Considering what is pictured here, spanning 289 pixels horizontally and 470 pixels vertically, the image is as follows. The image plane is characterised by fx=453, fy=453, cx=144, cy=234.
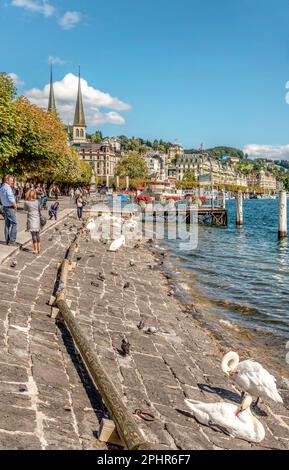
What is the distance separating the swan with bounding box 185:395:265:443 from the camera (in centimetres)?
555

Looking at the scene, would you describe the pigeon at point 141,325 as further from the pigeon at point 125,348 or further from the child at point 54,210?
the child at point 54,210

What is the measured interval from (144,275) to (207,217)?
34.0 meters

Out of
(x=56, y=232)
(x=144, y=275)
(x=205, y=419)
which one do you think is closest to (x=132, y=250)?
(x=56, y=232)

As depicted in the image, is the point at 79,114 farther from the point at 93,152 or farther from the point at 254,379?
the point at 254,379

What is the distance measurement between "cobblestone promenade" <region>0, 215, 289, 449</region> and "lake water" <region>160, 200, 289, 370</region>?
3.69 feet

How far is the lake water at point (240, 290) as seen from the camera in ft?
36.9

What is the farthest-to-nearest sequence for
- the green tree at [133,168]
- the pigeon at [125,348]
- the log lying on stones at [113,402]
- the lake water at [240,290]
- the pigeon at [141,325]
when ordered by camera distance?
1. the green tree at [133,168]
2. the lake water at [240,290]
3. the pigeon at [141,325]
4. the pigeon at [125,348]
5. the log lying on stones at [113,402]

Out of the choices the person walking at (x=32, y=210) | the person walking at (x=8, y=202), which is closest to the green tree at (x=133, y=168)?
the person walking at (x=8, y=202)

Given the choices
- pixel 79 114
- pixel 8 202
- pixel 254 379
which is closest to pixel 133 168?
pixel 79 114

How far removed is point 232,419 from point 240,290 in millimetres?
11216

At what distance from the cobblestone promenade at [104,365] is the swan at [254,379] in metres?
0.41

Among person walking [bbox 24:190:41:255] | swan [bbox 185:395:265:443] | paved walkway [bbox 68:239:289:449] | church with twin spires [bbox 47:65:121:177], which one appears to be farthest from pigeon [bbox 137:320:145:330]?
church with twin spires [bbox 47:65:121:177]

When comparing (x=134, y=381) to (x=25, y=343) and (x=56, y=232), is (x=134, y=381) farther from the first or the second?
(x=56, y=232)

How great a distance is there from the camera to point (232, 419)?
5.61 m
